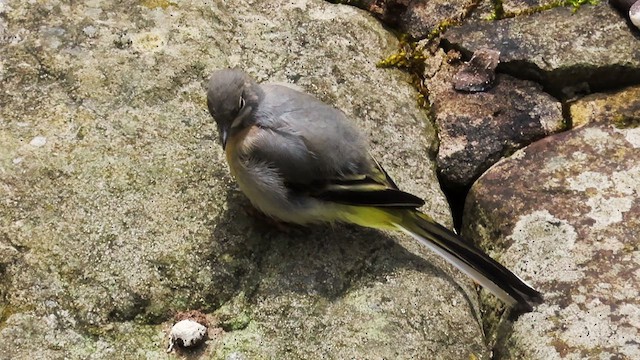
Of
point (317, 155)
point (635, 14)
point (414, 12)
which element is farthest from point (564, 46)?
point (317, 155)

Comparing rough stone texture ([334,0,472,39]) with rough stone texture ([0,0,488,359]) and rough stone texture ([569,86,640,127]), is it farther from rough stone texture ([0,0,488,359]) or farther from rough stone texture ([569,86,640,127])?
rough stone texture ([569,86,640,127])

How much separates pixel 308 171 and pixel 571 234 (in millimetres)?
1437

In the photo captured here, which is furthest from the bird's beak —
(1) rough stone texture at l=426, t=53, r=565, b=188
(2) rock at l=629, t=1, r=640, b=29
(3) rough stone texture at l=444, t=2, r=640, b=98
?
(2) rock at l=629, t=1, r=640, b=29

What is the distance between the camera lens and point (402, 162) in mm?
5012

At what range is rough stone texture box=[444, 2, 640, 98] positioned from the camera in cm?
516

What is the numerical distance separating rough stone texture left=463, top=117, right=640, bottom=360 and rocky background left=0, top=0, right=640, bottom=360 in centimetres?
1

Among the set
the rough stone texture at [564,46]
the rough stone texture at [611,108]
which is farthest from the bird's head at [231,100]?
the rough stone texture at [611,108]

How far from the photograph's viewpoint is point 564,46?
5.26m

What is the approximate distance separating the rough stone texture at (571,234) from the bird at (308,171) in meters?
0.28

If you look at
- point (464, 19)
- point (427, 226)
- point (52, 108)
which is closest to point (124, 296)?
point (52, 108)

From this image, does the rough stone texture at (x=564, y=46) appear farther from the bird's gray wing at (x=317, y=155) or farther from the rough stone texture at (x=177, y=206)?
the bird's gray wing at (x=317, y=155)

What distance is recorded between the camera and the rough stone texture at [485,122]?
16.3 ft

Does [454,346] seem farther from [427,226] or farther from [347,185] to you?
[347,185]

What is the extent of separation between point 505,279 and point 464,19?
1.99 meters
